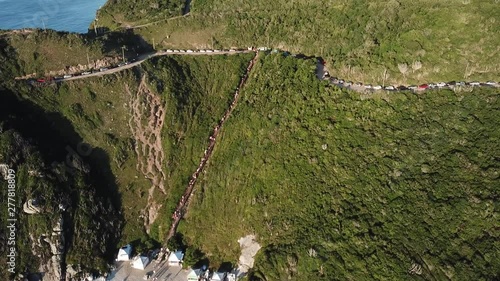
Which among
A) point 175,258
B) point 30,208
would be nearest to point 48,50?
point 30,208

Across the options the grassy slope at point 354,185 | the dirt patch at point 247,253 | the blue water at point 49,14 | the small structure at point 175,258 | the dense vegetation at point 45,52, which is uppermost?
the dense vegetation at point 45,52

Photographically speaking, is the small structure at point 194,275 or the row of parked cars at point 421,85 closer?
the small structure at point 194,275

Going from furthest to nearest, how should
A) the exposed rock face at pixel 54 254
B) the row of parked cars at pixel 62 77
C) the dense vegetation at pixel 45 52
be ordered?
the dense vegetation at pixel 45 52
the row of parked cars at pixel 62 77
the exposed rock face at pixel 54 254

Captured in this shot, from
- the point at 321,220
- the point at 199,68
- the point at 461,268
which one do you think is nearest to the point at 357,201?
the point at 321,220

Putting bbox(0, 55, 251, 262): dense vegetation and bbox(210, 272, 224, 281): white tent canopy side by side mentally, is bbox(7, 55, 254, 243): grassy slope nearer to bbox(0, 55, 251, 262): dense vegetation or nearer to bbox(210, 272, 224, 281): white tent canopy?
bbox(0, 55, 251, 262): dense vegetation

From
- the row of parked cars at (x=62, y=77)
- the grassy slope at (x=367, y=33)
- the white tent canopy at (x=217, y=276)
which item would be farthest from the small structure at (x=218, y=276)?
the row of parked cars at (x=62, y=77)

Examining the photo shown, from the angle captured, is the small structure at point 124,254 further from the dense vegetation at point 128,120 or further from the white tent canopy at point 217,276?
the white tent canopy at point 217,276

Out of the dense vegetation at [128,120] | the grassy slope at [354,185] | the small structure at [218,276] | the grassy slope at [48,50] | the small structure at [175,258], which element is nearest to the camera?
the grassy slope at [354,185]

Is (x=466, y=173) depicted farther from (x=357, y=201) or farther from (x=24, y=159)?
(x=24, y=159)

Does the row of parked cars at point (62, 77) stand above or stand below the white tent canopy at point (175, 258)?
above
